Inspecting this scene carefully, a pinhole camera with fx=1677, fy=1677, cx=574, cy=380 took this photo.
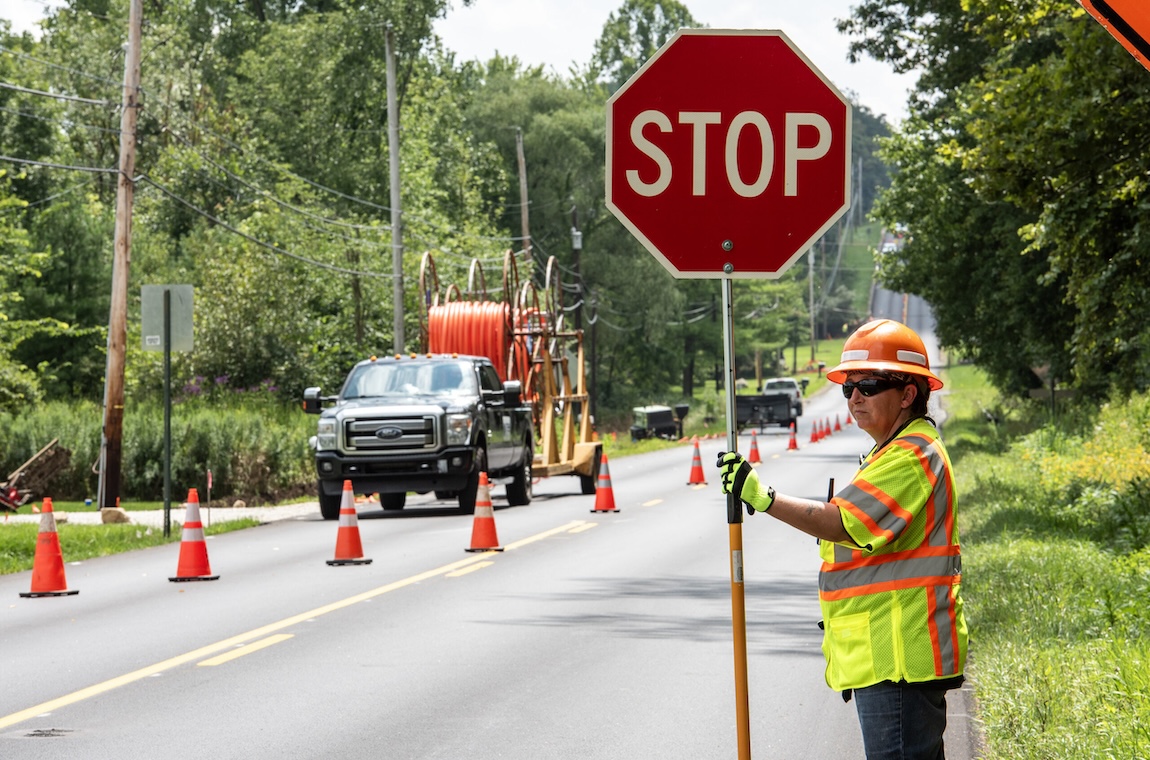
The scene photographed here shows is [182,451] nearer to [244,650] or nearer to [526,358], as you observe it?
[526,358]

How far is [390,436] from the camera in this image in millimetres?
22969

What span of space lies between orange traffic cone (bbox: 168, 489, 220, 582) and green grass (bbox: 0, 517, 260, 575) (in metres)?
2.34

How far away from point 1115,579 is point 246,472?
19.1 meters

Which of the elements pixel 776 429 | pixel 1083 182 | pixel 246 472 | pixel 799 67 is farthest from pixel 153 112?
pixel 799 67

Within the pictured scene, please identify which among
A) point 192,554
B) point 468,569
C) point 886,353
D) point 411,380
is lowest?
point 468,569

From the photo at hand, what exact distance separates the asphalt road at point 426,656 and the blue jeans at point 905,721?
3.09 meters

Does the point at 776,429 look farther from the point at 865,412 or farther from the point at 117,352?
the point at 865,412

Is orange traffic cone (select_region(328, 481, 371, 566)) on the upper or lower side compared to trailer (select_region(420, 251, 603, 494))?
lower

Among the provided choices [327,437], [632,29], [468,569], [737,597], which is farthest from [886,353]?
[632,29]

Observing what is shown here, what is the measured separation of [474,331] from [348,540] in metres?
12.1

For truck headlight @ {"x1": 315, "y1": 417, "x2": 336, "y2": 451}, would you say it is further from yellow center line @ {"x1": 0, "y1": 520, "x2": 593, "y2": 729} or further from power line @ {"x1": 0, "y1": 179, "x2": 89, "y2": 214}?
power line @ {"x1": 0, "y1": 179, "x2": 89, "y2": 214}

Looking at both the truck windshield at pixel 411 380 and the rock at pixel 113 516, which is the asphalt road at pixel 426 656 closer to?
the rock at pixel 113 516

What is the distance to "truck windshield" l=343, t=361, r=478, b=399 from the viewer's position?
24.4 metres

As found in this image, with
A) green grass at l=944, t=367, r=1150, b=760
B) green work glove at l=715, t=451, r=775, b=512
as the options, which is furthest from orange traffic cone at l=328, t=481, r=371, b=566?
green work glove at l=715, t=451, r=775, b=512
